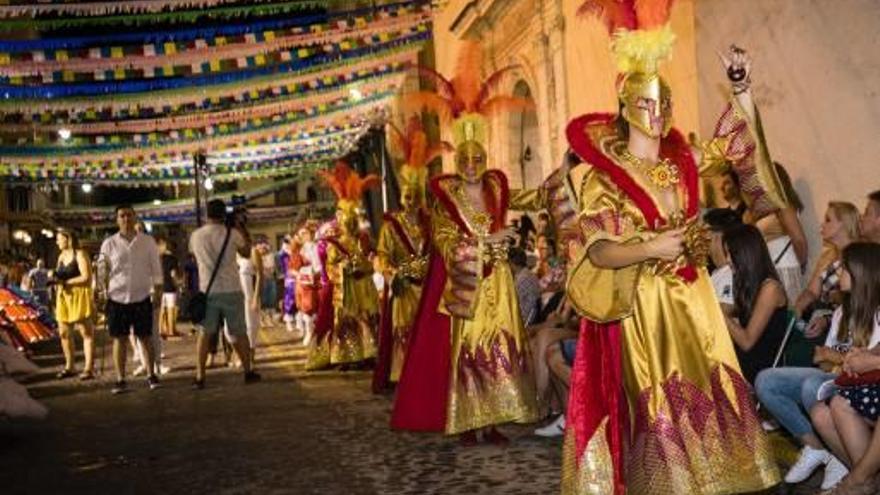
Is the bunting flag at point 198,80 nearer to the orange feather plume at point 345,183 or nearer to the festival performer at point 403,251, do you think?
the orange feather plume at point 345,183

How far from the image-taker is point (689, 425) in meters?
3.63

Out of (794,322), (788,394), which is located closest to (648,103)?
(788,394)

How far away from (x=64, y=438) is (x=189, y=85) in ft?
28.3

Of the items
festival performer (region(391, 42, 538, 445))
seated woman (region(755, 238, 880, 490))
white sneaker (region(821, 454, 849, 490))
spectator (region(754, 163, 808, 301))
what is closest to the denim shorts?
festival performer (region(391, 42, 538, 445))

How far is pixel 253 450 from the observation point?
632 centimetres

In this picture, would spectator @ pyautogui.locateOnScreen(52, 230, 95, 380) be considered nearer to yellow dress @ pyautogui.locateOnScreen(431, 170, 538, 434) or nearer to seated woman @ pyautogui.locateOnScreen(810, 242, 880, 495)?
yellow dress @ pyautogui.locateOnScreen(431, 170, 538, 434)

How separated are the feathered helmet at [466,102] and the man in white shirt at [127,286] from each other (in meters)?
4.27

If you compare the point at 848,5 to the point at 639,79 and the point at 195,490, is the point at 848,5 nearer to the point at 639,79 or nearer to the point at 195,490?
the point at 639,79

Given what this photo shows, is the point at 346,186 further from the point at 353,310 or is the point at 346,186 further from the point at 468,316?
the point at 468,316

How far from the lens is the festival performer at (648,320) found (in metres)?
3.62

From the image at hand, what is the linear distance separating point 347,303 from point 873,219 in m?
6.76

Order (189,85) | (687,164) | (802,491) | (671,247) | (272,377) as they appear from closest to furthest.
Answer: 1. (671,247)
2. (687,164)
3. (802,491)
4. (272,377)
5. (189,85)

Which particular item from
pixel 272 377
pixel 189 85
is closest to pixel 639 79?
pixel 272 377

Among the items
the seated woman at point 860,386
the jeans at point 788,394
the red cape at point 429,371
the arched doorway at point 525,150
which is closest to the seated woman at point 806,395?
the jeans at point 788,394
